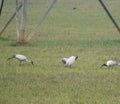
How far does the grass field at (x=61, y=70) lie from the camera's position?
9461mm

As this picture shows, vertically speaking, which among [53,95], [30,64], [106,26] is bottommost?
[106,26]

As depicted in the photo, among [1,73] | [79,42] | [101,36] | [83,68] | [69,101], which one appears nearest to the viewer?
[69,101]

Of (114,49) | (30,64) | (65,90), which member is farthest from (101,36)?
(65,90)

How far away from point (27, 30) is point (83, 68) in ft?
39.2

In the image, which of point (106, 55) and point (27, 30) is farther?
point (27, 30)

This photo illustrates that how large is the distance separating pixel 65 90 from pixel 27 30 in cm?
1476

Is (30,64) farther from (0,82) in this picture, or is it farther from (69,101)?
(69,101)

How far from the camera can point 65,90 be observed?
10.0 m

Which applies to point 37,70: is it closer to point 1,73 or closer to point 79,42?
point 1,73

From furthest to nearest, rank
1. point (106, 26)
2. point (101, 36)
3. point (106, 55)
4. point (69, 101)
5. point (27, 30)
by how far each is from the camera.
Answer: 1. point (106, 26)
2. point (27, 30)
3. point (101, 36)
4. point (106, 55)
5. point (69, 101)

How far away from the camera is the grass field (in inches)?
372

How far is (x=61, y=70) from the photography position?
41.0 ft

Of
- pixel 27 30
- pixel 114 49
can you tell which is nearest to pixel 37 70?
pixel 114 49

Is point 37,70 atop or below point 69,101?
below
